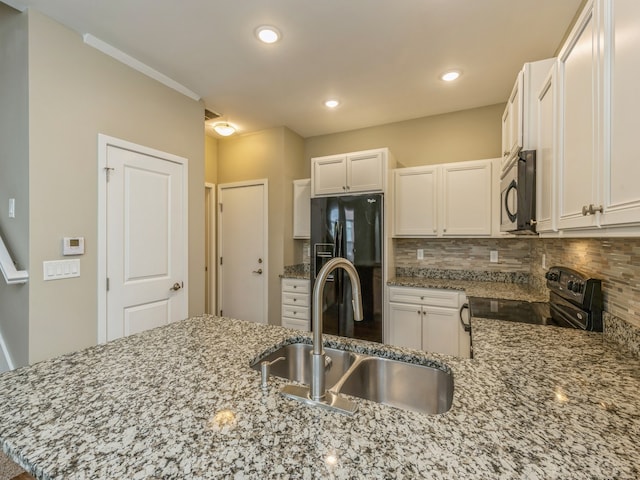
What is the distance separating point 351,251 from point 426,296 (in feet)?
2.77

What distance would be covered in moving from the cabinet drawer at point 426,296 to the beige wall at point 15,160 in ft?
9.19

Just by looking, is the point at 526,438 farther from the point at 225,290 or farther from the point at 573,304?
the point at 225,290

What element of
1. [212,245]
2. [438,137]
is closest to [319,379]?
[438,137]

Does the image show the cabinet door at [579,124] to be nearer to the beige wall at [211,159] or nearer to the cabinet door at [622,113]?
the cabinet door at [622,113]

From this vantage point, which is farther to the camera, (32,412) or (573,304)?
(573,304)

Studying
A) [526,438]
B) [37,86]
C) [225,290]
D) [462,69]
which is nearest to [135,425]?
[526,438]

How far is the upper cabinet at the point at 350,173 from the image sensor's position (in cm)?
305

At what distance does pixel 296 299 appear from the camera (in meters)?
3.50

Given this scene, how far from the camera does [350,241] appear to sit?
3.05 m

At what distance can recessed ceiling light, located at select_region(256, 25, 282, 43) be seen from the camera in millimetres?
1950

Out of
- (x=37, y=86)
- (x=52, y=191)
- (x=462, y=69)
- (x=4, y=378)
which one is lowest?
(x=4, y=378)

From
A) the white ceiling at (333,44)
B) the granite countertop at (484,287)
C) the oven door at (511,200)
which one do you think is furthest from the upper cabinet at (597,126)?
the granite countertop at (484,287)

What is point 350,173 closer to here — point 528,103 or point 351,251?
point 351,251

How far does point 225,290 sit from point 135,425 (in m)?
3.42
